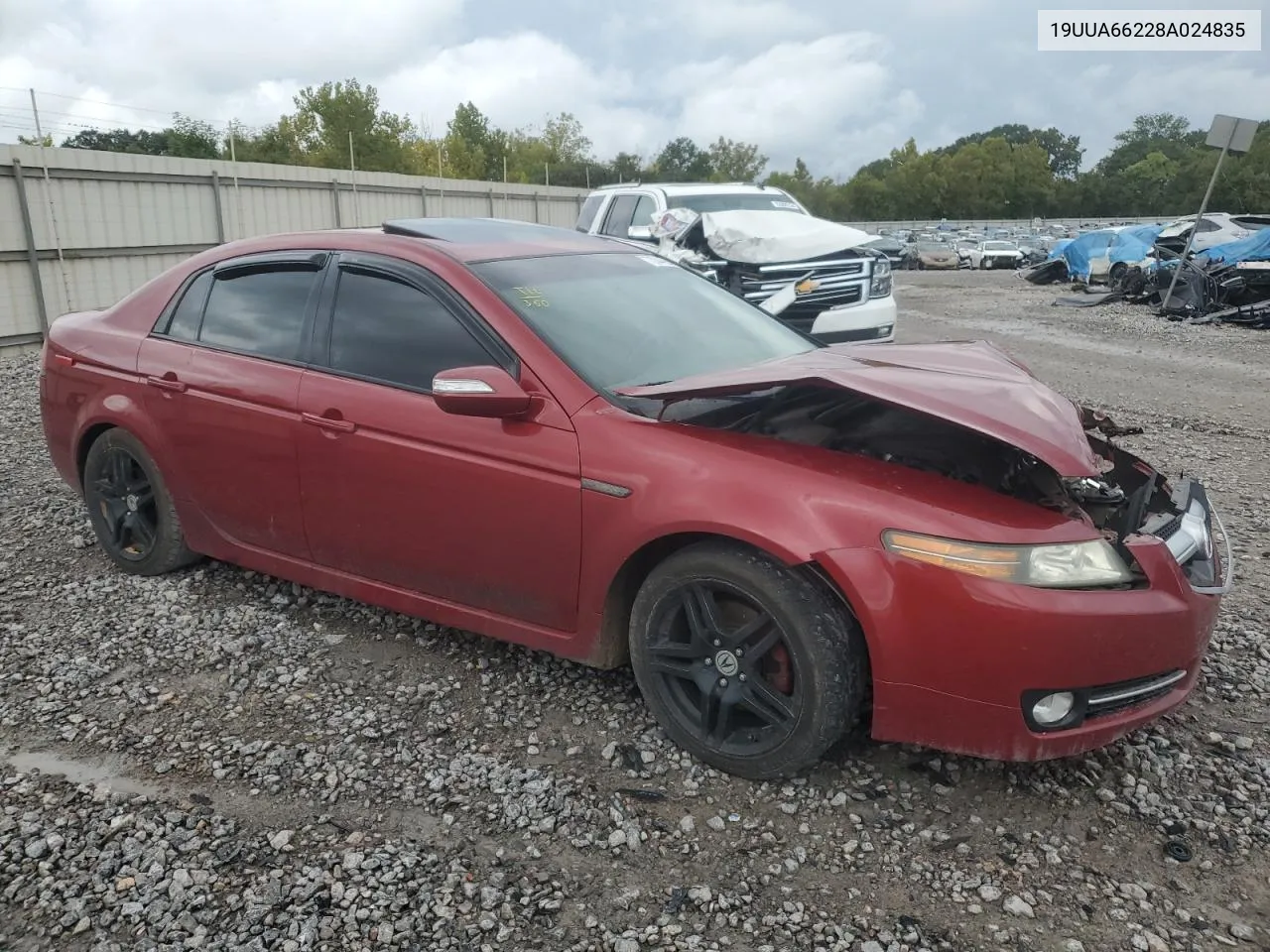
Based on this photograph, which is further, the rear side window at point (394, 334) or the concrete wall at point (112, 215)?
the concrete wall at point (112, 215)

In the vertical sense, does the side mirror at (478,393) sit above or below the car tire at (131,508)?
above

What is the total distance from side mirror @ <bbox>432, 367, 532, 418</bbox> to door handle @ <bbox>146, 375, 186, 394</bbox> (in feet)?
5.06

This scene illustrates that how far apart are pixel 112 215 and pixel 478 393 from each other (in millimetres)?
13322

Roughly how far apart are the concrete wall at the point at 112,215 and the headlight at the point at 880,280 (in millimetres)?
9245

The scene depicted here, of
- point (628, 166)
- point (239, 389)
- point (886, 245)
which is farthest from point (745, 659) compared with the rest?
point (628, 166)

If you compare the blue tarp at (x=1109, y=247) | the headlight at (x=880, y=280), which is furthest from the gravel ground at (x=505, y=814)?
the blue tarp at (x=1109, y=247)

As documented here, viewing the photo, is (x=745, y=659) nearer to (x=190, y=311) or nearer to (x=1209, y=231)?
(x=190, y=311)

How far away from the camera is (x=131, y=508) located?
14.2 feet

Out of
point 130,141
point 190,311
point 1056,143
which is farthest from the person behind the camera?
point 1056,143

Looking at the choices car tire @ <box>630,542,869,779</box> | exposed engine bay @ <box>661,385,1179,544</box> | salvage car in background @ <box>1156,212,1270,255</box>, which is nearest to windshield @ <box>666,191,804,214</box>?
exposed engine bay @ <box>661,385,1179,544</box>

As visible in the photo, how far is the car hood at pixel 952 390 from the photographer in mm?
2553

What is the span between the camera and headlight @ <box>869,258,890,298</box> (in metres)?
9.00

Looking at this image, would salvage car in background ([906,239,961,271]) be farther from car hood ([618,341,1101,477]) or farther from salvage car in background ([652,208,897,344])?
car hood ([618,341,1101,477])

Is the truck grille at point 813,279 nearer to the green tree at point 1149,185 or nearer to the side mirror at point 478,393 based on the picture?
the side mirror at point 478,393
